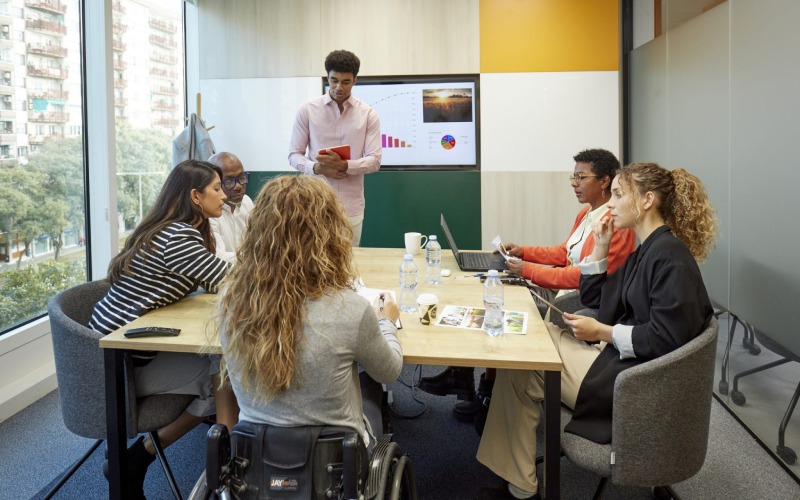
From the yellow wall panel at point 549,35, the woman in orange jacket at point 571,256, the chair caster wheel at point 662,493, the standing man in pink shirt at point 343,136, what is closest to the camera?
the chair caster wheel at point 662,493

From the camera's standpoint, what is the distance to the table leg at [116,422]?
71.6 inches

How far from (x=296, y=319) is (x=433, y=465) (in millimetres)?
1368

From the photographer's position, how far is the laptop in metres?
2.77

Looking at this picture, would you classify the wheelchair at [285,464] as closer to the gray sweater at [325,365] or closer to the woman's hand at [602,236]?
the gray sweater at [325,365]

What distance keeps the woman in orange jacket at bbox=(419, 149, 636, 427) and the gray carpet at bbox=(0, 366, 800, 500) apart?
18 centimetres

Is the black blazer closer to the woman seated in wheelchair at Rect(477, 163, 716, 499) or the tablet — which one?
the woman seated in wheelchair at Rect(477, 163, 716, 499)

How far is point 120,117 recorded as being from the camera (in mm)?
3883

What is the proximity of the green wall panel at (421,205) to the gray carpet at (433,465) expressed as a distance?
6.83 feet

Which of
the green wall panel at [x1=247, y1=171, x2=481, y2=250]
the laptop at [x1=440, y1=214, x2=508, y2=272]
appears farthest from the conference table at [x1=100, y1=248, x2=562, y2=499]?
the green wall panel at [x1=247, y1=171, x2=481, y2=250]

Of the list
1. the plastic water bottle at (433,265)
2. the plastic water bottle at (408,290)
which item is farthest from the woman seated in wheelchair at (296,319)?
the plastic water bottle at (433,265)

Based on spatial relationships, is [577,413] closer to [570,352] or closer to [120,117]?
[570,352]

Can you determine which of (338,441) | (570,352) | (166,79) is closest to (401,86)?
(166,79)

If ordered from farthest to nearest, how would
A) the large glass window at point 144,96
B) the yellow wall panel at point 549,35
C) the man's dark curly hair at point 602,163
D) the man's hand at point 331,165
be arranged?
1. the yellow wall panel at point 549,35
2. the large glass window at point 144,96
3. the man's hand at point 331,165
4. the man's dark curly hair at point 602,163

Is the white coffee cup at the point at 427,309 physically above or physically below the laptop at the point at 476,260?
below
